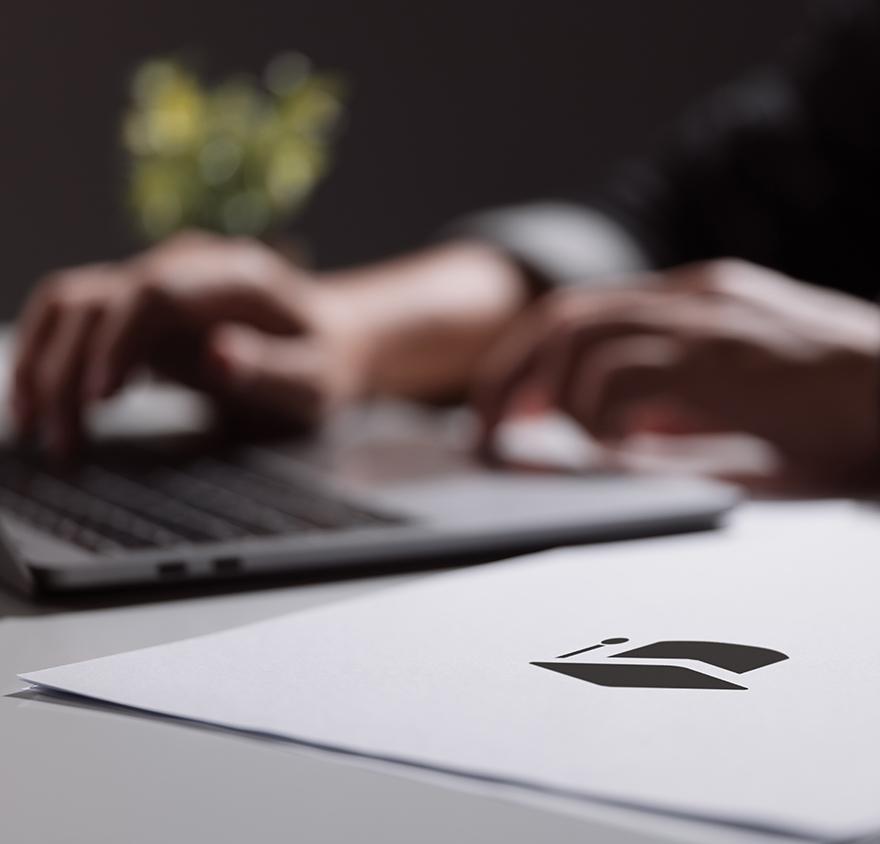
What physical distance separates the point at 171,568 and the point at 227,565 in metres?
0.02

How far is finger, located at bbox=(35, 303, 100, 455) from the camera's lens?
761 mm

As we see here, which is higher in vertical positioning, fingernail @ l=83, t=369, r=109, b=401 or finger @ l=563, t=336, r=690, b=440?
finger @ l=563, t=336, r=690, b=440

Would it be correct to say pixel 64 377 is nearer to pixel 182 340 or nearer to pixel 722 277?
pixel 182 340

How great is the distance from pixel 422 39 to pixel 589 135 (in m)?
0.37

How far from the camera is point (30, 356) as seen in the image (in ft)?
2.75

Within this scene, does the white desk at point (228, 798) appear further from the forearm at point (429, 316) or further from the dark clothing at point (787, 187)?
the dark clothing at point (787, 187)

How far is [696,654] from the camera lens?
351 millimetres

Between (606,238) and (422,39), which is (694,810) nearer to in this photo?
(606,238)

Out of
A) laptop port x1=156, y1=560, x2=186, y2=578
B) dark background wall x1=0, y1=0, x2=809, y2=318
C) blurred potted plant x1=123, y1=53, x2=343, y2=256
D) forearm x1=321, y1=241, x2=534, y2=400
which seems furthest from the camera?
dark background wall x1=0, y1=0, x2=809, y2=318

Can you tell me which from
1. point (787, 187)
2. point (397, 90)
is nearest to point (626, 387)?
point (787, 187)

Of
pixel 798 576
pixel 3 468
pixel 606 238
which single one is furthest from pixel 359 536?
pixel 606 238

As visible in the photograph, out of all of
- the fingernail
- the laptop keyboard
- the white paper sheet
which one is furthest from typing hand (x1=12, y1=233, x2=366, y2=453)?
the white paper sheet

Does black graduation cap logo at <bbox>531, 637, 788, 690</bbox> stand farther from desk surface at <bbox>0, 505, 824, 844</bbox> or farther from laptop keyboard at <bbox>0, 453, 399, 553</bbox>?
laptop keyboard at <bbox>0, 453, 399, 553</bbox>

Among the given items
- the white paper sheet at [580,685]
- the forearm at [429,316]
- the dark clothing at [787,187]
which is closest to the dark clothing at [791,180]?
the dark clothing at [787,187]
